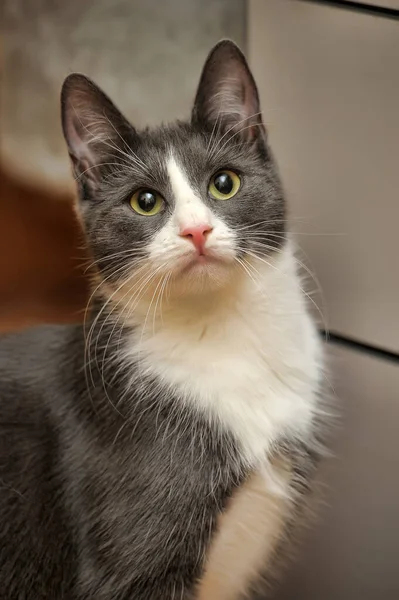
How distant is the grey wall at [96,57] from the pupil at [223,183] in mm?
448

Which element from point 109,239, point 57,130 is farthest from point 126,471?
point 57,130

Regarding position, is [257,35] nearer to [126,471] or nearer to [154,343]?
[154,343]

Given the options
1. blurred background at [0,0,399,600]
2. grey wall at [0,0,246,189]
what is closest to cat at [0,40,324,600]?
blurred background at [0,0,399,600]

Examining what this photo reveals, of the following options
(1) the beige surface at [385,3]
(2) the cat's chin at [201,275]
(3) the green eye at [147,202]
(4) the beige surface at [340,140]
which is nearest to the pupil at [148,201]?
(3) the green eye at [147,202]

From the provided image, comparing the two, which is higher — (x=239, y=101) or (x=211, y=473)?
(x=239, y=101)

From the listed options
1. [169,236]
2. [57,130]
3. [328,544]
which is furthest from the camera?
[57,130]

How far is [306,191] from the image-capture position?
132cm

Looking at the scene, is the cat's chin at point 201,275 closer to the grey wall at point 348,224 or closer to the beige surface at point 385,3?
the grey wall at point 348,224

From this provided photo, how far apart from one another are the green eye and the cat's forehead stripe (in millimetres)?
29

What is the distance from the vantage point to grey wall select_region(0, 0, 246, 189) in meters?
1.44

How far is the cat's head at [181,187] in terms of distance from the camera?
38.3 inches

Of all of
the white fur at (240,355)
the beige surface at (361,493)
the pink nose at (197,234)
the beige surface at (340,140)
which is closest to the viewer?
the pink nose at (197,234)

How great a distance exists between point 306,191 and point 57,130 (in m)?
0.55

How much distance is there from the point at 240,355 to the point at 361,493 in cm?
49
